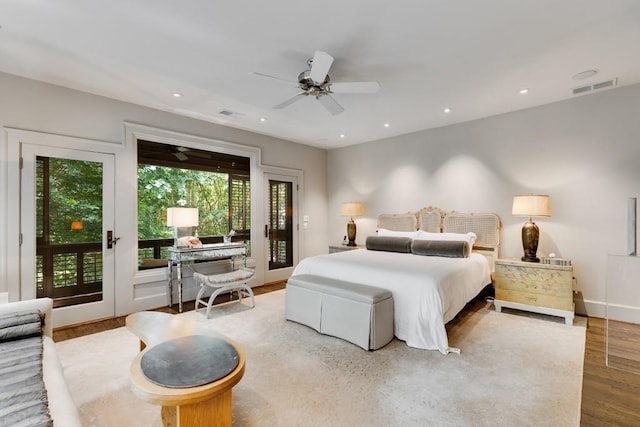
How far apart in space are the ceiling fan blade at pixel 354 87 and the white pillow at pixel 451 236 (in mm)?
2617

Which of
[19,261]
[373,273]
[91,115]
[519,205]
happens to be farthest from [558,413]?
[91,115]

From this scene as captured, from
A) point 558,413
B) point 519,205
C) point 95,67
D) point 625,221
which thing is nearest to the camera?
point 558,413

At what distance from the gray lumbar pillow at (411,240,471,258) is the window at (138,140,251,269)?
119 inches

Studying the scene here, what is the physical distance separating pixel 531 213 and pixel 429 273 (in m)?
1.82

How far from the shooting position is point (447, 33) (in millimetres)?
2562

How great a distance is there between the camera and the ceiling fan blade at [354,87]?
288 centimetres

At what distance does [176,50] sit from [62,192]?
2267mm

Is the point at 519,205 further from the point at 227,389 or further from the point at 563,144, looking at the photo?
the point at 227,389

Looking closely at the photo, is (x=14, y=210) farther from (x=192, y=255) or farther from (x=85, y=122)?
(x=192, y=255)

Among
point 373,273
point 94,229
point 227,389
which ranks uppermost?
point 94,229

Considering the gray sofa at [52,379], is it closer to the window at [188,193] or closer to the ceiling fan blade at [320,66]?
the window at [188,193]

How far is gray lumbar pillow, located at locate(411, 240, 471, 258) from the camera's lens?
414 centimetres

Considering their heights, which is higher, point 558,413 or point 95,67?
point 95,67

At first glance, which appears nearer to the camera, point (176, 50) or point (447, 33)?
point (447, 33)
